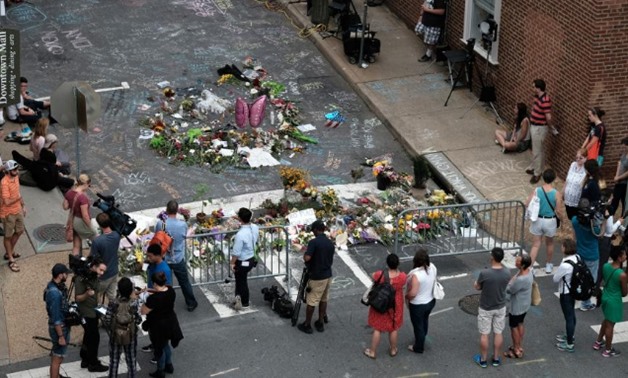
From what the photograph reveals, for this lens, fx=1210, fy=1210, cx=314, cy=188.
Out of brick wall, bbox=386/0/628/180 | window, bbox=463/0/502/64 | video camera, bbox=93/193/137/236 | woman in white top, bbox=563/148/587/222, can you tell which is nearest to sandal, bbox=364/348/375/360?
video camera, bbox=93/193/137/236

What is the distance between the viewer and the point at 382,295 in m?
14.1

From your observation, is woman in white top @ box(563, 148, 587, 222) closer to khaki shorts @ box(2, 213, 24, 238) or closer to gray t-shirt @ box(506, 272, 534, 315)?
gray t-shirt @ box(506, 272, 534, 315)

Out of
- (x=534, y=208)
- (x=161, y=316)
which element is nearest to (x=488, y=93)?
(x=534, y=208)

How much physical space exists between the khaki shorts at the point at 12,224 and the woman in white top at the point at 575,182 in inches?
303

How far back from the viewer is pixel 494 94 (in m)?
22.2

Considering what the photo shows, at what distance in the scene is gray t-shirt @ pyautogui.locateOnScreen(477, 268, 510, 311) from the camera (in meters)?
14.1

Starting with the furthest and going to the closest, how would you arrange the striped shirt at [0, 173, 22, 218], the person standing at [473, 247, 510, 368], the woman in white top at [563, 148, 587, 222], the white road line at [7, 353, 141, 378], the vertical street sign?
the woman in white top at [563, 148, 587, 222] → the vertical street sign → the striped shirt at [0, 173, 22, 218] → the white road line at [7, 353, 141, 378] → the person standing at [473, 247, 510, 368]

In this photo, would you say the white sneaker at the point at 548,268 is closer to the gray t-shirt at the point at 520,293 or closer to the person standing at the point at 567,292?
the person standing at the point at 567,292

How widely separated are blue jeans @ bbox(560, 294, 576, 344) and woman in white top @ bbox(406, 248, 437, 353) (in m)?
1.62

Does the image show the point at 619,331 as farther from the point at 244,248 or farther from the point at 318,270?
the point at 244,248

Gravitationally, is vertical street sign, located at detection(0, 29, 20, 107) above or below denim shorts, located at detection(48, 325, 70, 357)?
above

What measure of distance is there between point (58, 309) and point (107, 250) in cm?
148

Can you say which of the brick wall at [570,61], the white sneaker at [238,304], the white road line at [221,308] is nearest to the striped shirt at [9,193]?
the white road line at [221,308]

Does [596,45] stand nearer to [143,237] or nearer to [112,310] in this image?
[143,237]
